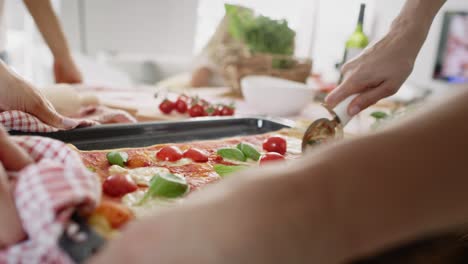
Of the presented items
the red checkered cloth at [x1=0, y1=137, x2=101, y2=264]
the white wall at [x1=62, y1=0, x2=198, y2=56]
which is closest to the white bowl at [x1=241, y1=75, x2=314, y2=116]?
the red checkered cloth at [x1=0, y1=137, x2=101, y2=264]

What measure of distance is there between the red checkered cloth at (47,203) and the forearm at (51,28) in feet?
4.11

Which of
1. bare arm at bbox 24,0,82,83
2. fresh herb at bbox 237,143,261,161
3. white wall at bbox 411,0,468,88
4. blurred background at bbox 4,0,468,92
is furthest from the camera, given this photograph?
blurred background at bbox 4,0,468,92

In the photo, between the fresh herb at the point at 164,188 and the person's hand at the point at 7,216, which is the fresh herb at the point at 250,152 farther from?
the person's hand at the point at 7,216

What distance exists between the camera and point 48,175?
21.5 inches

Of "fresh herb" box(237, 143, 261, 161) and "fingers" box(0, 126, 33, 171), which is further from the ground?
"fingers" box(0, 126, 33, 171)

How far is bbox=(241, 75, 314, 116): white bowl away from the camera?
1691mm

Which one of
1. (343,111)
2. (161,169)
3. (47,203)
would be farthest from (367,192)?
(343,111)

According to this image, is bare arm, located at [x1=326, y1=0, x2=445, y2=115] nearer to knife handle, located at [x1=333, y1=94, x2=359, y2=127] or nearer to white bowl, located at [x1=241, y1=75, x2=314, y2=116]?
knife handle, located at [x1=333, y1=94, x2=359, y2=127]

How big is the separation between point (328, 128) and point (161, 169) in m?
0.43

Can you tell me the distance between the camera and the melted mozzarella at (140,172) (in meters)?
0.82

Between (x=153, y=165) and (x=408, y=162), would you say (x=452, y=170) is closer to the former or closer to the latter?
(x=408, y=162)

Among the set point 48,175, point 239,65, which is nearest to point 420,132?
point 48,175

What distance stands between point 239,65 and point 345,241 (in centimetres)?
173

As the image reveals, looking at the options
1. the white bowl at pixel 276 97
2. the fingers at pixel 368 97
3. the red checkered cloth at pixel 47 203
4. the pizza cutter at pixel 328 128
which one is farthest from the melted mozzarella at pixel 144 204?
the white bowl at pixel 276 97
